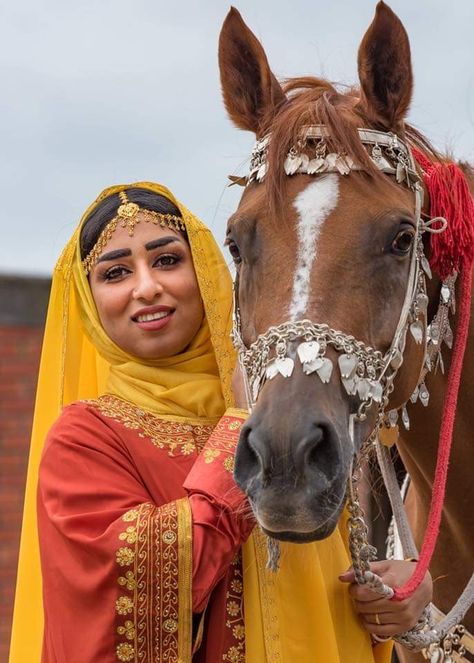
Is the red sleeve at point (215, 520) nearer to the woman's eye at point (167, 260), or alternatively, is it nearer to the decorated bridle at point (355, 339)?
the decorated bridle at point (355, 339)

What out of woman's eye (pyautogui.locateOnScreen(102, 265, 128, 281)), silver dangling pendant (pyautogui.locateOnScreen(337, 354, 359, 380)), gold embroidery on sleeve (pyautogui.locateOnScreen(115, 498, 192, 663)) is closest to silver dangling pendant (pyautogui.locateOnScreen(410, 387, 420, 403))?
silver dangling pendant (pyautogui.locateOnScreen(337, 354, 359, 380))

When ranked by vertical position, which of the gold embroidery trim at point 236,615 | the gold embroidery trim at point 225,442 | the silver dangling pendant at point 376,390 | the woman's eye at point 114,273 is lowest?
the gold embroidery trim at point 236,615

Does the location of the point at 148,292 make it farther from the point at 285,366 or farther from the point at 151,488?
the point at 285,366

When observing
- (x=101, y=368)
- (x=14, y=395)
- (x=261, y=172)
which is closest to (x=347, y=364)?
(x=261, y=172)

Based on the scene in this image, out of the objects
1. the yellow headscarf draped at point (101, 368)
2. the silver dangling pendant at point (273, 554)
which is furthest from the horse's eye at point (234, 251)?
the silver dangling pendant at point (273, 554)

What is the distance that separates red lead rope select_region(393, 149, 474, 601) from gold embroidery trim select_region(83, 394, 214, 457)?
0.57 metres

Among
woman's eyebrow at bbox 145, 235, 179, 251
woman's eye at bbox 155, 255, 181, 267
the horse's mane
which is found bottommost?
woman's eye at bbox 155, 255, 181, 267

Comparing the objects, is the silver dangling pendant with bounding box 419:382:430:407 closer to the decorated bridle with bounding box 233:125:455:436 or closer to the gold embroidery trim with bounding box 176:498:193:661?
the decorated bridle with bounding box 233:125:455:436

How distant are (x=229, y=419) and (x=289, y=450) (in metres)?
0.55

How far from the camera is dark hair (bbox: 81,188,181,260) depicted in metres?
2.96

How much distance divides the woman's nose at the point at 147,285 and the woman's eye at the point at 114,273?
0.06 m

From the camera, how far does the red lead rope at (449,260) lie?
2.62 metres

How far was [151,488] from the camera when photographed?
269 cm

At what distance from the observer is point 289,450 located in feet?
6.89
